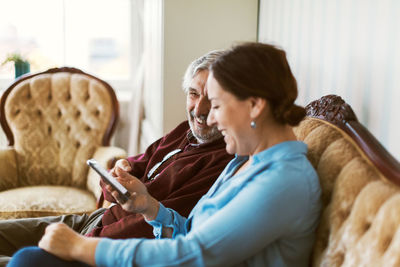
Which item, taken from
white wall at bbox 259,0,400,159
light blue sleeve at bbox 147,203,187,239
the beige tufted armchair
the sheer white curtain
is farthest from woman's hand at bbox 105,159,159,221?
the sheer white curtain

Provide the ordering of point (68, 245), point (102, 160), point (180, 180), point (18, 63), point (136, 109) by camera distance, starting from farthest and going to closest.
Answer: point (136, 109)
point (18, 63)
point (102, 160)
point (180, 180)
point (68, 245)

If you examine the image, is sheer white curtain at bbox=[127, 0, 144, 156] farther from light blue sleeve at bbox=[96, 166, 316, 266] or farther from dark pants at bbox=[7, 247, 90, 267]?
light blue sleeve at bbox=[96, 166, 316, 266]

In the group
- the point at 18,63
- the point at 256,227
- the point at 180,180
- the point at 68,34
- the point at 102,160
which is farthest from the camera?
the point at 68,34

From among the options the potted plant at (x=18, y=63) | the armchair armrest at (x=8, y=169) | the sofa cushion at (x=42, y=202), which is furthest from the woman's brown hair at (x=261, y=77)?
the potted plant at (x=18, y=63)

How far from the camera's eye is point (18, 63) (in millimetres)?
3543

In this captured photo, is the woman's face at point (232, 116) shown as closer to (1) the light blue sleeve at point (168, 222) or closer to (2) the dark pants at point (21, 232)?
(1) the light blue sleeve at point (168, 222)

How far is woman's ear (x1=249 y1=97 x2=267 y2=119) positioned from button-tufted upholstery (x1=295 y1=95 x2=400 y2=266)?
24cm

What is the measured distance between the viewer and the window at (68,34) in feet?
12.7

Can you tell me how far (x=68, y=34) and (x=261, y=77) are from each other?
10.4ft

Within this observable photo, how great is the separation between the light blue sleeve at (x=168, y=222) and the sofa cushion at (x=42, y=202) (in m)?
1.17

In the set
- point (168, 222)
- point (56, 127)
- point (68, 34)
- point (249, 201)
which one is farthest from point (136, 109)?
point (249, 201)

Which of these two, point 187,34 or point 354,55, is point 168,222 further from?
point 187,34

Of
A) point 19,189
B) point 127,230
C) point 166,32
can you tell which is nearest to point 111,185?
point 127,230

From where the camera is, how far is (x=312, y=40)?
1804 mm
